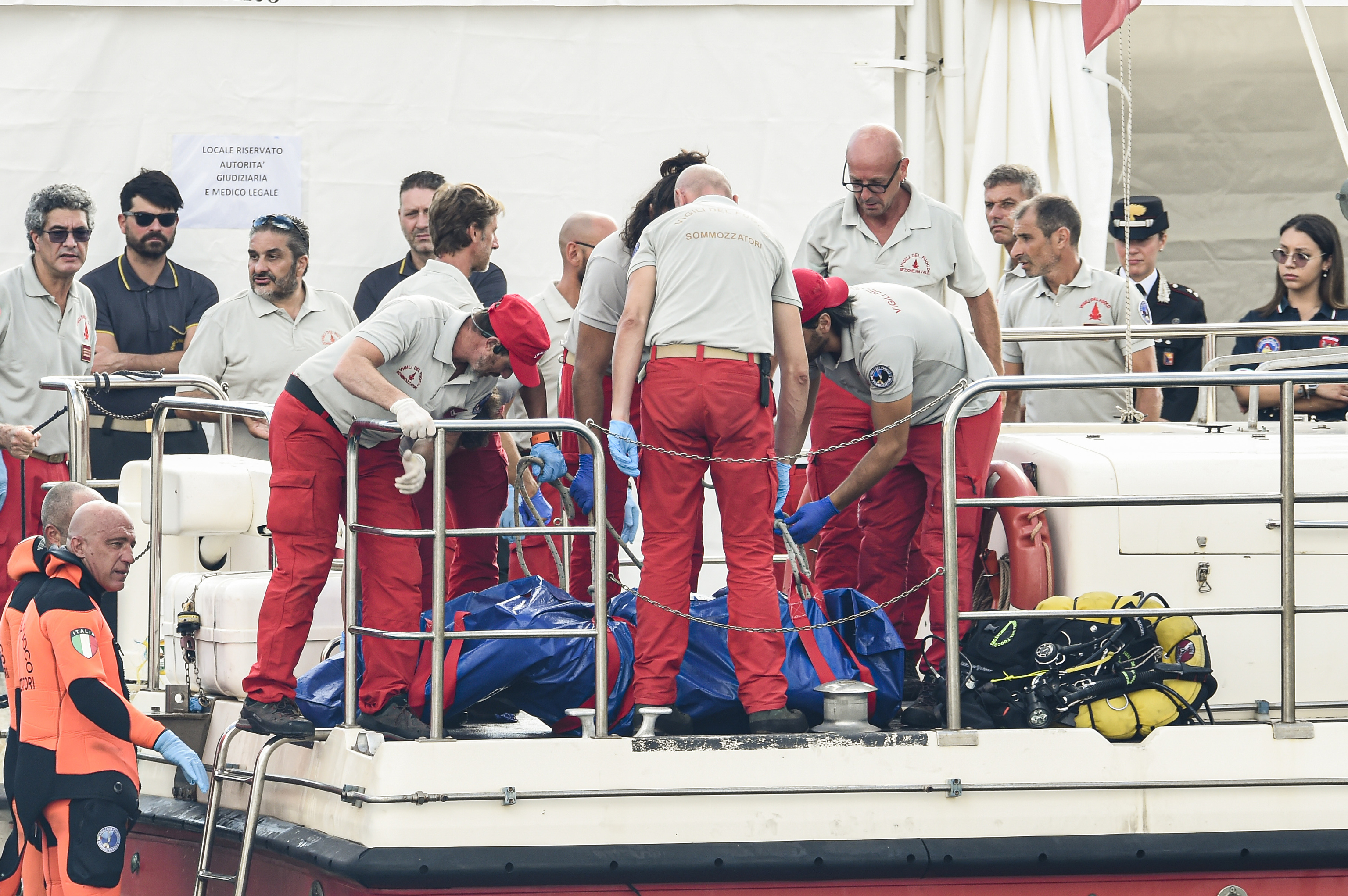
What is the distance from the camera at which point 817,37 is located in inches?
322

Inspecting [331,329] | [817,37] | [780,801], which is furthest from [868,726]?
[817,37]

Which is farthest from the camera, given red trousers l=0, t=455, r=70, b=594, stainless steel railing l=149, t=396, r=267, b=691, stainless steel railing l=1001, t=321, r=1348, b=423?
red trousers l=0, t=455, r=70, b=594

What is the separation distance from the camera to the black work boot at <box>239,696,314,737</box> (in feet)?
14.7

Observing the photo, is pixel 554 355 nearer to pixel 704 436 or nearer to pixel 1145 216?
pixel 704 436

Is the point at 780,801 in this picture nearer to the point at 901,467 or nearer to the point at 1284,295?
the point at 901,467

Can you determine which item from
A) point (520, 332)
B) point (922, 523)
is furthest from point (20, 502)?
point (922, 523)

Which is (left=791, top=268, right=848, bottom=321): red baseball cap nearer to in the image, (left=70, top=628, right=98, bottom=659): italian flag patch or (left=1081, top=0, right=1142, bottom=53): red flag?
(left=1081, top=0, right=1142, bottom=53): red flag

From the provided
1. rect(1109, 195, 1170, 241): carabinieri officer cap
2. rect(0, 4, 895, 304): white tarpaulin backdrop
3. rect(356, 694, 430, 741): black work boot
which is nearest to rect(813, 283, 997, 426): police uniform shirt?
rect(356, 694, 430, 741): black work boot

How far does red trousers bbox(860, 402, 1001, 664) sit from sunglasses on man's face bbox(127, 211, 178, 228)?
12.7ft

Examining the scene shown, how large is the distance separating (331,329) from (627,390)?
9.18ft

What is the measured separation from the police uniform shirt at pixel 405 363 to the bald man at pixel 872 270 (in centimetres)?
144

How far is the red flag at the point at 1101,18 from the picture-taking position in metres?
6.19

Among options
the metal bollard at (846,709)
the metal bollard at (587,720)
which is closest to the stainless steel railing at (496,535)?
the metal bollard at (587,720)

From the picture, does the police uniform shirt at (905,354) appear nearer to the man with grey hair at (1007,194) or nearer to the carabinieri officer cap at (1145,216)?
the man with grey hair at (1007,194)
